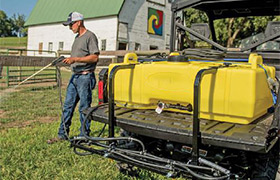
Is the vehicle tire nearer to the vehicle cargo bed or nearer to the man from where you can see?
the vehicle cargo bed

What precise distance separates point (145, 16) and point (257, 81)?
85.4 ft

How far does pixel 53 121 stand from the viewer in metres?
6.38

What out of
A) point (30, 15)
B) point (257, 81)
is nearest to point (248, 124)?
point (257, 81)

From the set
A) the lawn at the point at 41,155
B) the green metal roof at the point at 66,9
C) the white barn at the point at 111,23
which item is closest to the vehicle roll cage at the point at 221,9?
the lawn at the point at 41,155

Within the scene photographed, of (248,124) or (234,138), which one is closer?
(234,138)

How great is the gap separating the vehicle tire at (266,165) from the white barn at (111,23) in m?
22.6

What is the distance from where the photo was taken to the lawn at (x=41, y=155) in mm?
3682

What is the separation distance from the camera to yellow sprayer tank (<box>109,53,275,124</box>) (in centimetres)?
242

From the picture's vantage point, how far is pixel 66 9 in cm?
3005

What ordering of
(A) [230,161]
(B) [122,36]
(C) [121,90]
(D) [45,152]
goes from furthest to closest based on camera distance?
(B) [122,36] < (D) [45,152] < (C) [121,90] < (A) [230,161]

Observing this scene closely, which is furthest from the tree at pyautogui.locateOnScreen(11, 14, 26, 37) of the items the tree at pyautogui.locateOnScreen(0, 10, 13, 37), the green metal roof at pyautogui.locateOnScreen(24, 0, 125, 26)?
the green metal roof at pyautogui.locateOnScreen(24, 0, 125, 26)

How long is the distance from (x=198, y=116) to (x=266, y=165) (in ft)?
2.67

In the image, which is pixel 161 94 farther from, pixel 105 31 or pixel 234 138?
pixel 105 31

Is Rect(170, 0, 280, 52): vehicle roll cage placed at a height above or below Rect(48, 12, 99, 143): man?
above
